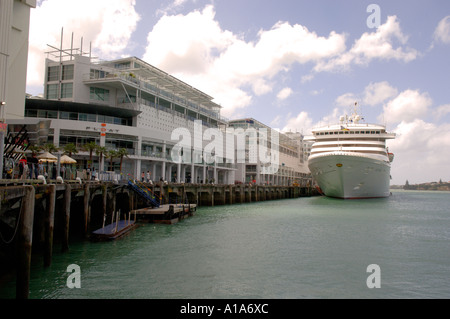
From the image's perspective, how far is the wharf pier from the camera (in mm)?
10969

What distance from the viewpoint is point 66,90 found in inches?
1998

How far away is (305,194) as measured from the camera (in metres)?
95.3

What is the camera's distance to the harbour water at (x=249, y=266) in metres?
12.2

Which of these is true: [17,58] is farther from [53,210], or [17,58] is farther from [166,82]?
[166,82]

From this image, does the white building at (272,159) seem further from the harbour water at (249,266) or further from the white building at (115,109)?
the harbour water at (249,266)

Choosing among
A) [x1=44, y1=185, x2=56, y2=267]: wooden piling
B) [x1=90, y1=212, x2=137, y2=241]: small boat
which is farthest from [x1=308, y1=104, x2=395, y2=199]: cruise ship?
[x1=44, y1=185, x2=56, y2=267]: wooden piling

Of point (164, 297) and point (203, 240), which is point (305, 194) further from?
point (164, 297)

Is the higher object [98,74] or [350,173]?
[98,74]

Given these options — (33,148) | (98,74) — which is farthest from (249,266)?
(98,74)

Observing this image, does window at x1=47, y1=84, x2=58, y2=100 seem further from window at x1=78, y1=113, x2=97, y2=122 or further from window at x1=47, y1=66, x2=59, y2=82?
window at x1=78, y1=113, x2=97, y2=122

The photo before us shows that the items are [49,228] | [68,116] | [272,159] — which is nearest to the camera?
[49,228]

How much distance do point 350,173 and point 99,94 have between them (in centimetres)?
4067

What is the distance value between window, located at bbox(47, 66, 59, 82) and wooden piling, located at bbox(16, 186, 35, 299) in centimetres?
4657
